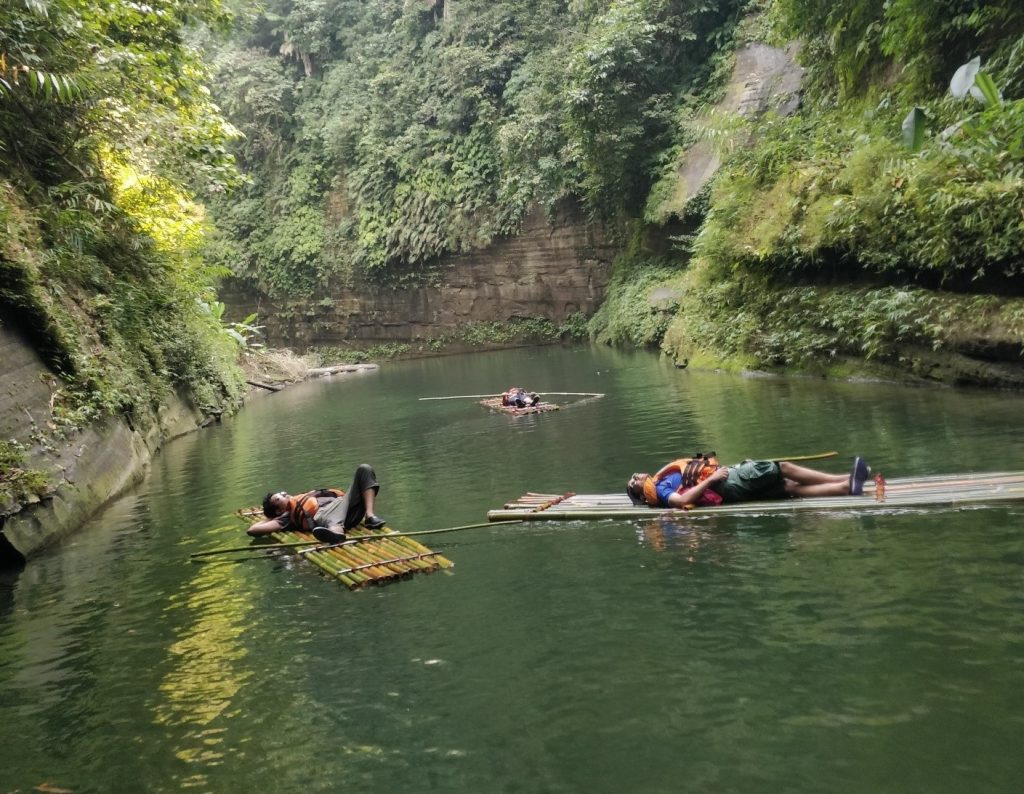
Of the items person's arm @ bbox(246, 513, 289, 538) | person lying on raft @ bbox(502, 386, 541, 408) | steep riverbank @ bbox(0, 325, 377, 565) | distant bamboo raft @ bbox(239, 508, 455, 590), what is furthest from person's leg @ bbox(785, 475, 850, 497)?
person lying on raft @ bbox(502, 386, 541, 408)

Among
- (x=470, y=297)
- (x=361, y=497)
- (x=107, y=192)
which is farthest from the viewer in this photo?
(x=470, y=297)

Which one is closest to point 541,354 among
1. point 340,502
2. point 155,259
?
point 155,259

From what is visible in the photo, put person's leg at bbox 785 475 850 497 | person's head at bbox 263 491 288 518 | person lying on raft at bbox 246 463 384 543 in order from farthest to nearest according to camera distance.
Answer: person's head at bbox 263 491 288 518
person lying on raft at bbox 246 463 384 543
person's leg at bbox 785 475 850 497

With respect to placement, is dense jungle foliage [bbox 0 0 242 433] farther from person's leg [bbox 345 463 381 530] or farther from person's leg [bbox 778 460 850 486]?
person's leg [bbox 778 460 850 486]

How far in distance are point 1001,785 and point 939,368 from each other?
9913mm

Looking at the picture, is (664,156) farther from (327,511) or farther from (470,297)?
(327,511)

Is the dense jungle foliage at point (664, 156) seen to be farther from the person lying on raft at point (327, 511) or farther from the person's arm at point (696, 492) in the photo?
the person lying on raft at point (327, 511)

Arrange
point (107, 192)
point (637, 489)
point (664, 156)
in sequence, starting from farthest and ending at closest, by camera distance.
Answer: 1. point (664, 156)
2. point (107, 192)
3. point (637, 489)

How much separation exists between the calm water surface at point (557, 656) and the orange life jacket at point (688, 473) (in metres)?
0.40

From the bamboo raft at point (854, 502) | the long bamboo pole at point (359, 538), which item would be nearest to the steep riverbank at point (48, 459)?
the long bamboo pole at point (359, 538)

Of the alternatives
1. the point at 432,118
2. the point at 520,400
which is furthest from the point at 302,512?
the point at 432,118

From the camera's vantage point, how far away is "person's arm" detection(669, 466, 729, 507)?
7094mm

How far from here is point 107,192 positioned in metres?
14.9

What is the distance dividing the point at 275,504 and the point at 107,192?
31.4 feet
